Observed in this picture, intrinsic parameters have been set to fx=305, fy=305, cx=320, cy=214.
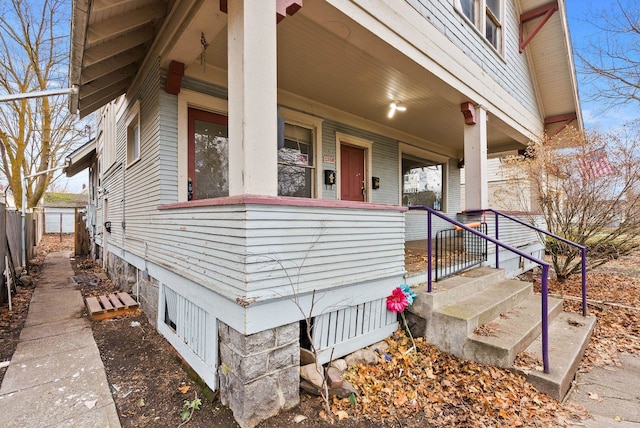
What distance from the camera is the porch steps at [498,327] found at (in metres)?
2.70

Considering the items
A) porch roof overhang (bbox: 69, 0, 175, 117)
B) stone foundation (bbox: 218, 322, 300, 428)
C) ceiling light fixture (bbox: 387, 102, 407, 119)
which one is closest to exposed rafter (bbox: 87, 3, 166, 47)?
porch roof overhang (bbox: 69, 0, 175, 117)

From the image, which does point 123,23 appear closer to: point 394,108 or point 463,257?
point 394,108

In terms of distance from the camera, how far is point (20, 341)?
3.71 meters

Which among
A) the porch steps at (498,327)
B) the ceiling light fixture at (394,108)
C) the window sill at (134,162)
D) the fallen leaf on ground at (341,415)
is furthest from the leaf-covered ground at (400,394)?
the ceiling light fixture at (394,108)

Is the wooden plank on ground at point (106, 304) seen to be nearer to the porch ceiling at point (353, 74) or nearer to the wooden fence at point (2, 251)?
the wooden fence at point (2, 251)

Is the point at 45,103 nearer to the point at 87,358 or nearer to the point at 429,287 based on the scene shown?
the point at 87,358

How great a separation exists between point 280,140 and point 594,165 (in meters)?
5.90

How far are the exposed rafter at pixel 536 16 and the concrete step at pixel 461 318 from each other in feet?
22.4

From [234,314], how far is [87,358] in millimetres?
2275

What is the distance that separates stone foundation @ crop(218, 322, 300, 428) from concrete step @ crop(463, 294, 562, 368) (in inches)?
66.3

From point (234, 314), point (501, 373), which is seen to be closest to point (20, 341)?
point (234, 314)

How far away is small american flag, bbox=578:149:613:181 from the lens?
17.8 feet

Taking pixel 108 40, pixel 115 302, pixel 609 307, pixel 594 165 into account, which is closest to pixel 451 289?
pixel 609 307

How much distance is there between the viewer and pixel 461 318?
297cm
